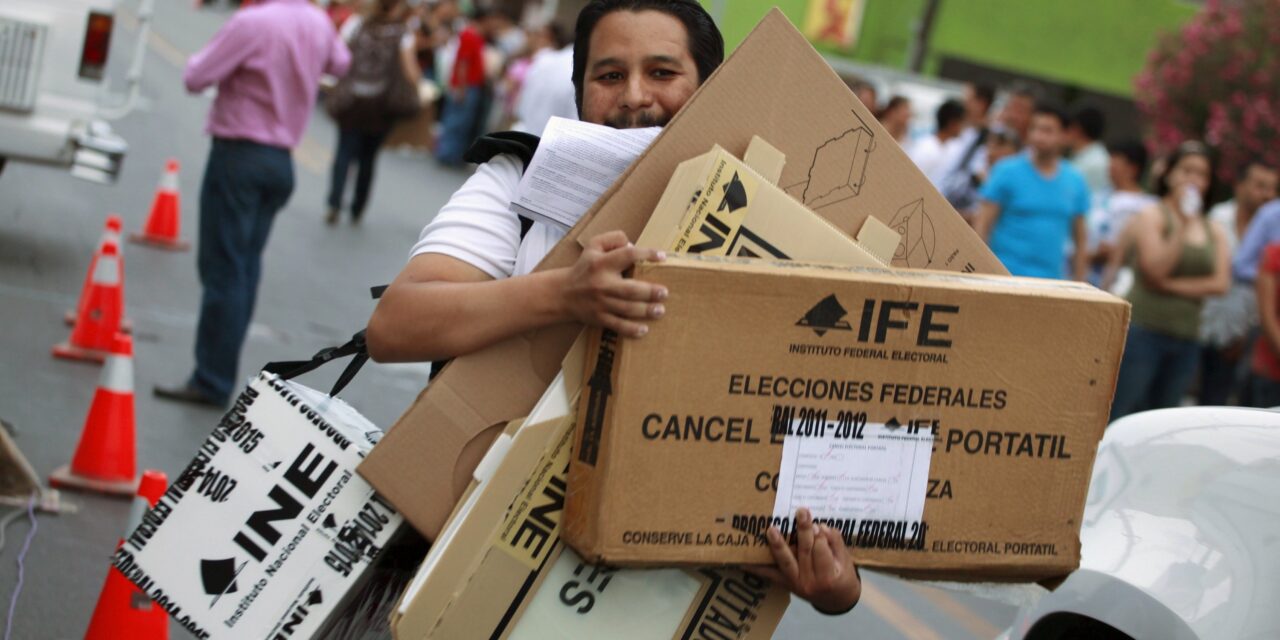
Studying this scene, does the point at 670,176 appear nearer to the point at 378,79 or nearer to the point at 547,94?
the point at 547,94

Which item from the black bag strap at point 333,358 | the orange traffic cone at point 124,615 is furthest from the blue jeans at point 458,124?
the black bag strap at point 333,358

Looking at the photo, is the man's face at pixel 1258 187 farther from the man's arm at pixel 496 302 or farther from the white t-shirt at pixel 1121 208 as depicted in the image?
the man's arm at pixel 496 302

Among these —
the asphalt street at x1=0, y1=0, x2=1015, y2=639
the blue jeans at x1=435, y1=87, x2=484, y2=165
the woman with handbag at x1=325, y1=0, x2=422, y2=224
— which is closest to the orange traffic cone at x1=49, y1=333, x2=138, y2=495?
the asphalt street at x1=0, y1=0, x2=1015, y2=639

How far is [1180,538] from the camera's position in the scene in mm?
3473

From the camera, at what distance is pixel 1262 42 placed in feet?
71.0

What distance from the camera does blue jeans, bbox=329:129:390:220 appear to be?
13344 millimetres

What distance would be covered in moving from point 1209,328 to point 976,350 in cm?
749

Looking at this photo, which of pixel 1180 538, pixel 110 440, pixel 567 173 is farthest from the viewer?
pixel 110 440

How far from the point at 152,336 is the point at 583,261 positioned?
247 inches

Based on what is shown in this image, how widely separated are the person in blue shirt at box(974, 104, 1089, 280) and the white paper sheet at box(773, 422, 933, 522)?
6.22m

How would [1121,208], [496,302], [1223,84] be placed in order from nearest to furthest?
1. [496,302]
2. [1121,208]
3. [1223,84]

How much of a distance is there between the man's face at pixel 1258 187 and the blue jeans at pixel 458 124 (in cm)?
1176

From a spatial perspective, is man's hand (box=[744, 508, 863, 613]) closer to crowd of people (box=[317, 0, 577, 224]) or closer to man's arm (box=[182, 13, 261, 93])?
crowd of people (box=[317, 0, 577, 224])

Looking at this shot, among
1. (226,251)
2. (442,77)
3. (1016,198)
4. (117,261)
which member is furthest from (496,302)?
(442,77)
